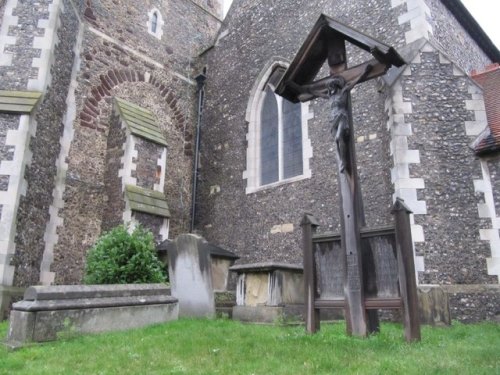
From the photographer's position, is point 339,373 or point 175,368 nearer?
point 339,373

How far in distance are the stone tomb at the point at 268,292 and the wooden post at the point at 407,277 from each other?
2.50 metres

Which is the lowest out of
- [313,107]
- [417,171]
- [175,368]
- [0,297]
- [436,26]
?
[175,368]

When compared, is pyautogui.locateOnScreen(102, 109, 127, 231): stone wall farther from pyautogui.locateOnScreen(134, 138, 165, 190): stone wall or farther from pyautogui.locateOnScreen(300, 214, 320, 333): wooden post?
pyautogui.locateOnScreen(300, 214, 320, 333): wooden post

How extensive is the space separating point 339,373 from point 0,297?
6.48 m

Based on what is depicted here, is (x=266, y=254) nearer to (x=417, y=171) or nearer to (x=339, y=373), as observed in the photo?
(x=417, y=171)

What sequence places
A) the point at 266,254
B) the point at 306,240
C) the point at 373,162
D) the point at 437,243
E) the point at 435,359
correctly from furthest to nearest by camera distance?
the point at 266,254, the point at 373,162, the point at 437,243, the point at 306,240, the point at 435,359

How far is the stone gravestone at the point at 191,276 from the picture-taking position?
700cm

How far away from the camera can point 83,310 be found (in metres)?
5.24

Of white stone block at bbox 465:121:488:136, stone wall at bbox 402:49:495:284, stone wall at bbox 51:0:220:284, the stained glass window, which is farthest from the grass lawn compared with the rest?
the stained glass window

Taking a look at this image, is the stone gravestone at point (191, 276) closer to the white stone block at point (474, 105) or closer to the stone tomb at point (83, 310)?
the stone tomb at point (83, 310)

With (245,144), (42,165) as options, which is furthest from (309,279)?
(245,144)

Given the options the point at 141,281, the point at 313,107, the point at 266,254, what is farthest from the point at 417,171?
the point at 141,281

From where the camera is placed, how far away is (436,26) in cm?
949

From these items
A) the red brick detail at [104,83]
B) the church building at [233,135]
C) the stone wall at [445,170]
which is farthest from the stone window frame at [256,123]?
the red brick detail at [104,83]
